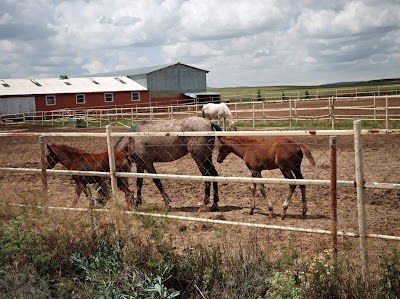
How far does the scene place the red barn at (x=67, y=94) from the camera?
43062 mm

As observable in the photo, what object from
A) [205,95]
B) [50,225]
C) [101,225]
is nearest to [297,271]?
[101,225]

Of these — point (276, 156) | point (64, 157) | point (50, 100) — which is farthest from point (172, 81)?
point (276, 156)

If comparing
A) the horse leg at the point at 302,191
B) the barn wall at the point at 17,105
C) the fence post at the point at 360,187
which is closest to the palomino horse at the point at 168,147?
the horse leg at the point at 302,191

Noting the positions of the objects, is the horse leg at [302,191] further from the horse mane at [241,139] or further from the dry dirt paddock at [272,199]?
the horse mane at [241,139]

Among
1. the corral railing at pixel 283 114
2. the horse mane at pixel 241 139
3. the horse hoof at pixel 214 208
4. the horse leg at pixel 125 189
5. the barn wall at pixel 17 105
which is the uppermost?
the barn wall at pixel 17 105

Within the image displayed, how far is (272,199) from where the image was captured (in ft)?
28.5

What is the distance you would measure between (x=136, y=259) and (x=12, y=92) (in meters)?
41.9

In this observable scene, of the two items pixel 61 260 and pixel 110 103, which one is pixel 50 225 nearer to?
pixel 61 260

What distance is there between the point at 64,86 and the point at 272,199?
41.7 metres

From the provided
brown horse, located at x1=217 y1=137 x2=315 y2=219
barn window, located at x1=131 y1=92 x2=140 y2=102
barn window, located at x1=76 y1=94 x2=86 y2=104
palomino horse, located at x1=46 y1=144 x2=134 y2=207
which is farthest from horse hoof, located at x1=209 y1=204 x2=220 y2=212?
barn window, located at x1=131 y1=92 x2=140 y2=102

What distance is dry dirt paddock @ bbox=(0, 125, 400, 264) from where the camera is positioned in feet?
18.7

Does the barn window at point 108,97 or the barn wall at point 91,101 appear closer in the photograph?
the barn wall at point 91,101

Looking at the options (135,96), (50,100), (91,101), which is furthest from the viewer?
(135,96)

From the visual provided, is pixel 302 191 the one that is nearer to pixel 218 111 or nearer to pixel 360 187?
pixel 360 187
